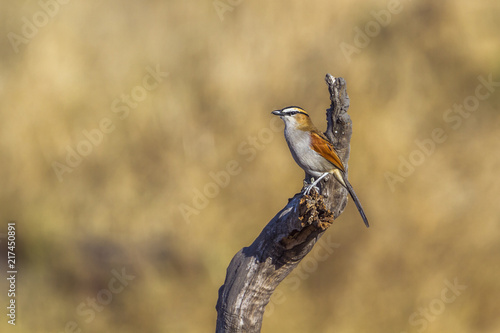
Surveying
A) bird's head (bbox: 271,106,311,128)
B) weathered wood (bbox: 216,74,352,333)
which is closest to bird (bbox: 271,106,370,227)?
bird's head (bbox: 271,106,311,128)

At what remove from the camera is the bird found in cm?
565

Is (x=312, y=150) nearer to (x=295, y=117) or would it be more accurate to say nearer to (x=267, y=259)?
(x=295, y=117)

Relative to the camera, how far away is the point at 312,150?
5680mm

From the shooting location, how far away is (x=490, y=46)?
902cm

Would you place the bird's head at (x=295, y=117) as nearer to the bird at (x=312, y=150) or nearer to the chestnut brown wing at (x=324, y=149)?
the bird at (x=312, y=150)

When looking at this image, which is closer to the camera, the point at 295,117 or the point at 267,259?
the point at 267,259

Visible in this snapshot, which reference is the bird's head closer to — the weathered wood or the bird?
the bird

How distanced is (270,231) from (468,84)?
5153 millimetres

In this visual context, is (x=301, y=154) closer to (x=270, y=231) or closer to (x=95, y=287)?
(x=270, y=231)

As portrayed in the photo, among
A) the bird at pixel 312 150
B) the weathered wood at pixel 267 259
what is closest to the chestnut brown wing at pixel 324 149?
the bird at pixel 312 150

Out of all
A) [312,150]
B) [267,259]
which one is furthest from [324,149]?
[267,259]

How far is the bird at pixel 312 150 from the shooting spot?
5.65 m

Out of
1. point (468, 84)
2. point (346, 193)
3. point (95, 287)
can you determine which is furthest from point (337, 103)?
point (95, 287)

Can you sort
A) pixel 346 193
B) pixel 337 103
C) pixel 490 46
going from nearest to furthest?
pixel 337 103
pixel 346 193
pixel 490 46
